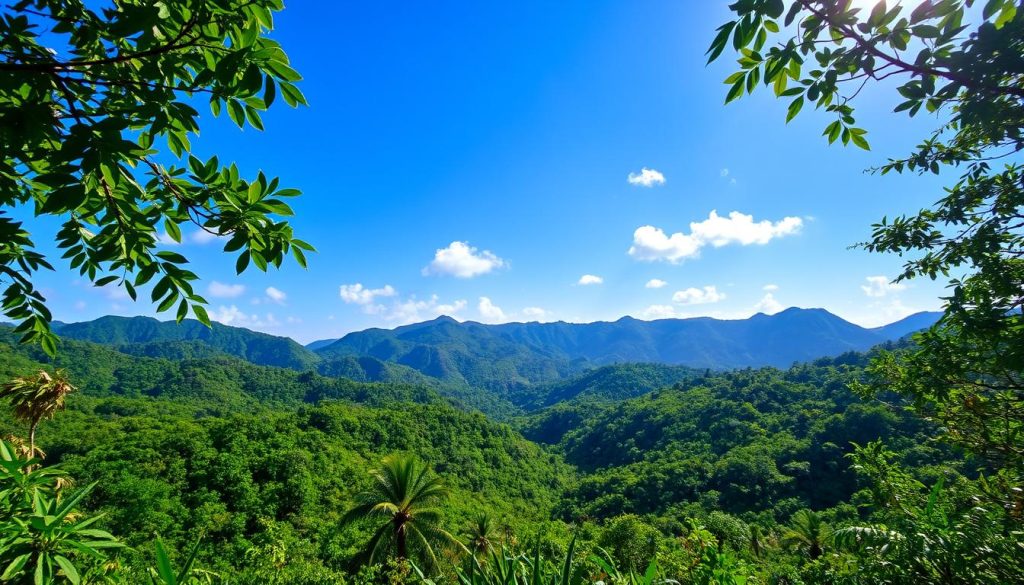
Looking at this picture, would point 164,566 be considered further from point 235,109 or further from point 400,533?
point 400,533

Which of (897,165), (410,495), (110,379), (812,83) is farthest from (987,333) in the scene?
(110,379)

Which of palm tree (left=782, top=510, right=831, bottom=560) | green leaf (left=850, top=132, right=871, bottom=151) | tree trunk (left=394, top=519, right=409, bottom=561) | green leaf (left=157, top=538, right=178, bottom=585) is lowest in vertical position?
palm tree (left=782, top=510, right=831, bottom=560)

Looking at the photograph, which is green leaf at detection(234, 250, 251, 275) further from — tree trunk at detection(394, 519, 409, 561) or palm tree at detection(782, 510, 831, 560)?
palm tree at detection(782, 510, 831, 560)

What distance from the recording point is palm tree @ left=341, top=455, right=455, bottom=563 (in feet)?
48.0

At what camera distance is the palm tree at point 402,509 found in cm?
1464

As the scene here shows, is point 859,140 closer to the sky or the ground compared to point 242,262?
closer to the sky

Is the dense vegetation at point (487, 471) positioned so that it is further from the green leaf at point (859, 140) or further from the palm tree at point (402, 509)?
the green leaf at point (859, 140)

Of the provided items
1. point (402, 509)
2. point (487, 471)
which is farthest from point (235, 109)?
point (487, 471)

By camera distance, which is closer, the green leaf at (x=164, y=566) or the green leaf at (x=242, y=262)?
the green leaf at (x=164, y=566)

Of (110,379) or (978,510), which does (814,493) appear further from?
A: (110,379)

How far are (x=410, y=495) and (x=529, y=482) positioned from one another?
58.1 meters

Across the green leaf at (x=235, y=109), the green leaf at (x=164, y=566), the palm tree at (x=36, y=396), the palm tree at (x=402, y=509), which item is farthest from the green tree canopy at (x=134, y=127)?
the palm tree at (x=402, y=509)

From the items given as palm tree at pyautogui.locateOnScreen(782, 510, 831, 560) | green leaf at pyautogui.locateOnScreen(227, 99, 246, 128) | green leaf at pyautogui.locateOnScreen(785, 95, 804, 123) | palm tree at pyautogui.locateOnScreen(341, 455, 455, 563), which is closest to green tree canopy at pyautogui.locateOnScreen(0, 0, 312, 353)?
green leaf at pyautogui.locateOnScreen(227, 99, 246, 128)

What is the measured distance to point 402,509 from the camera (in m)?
14.7
